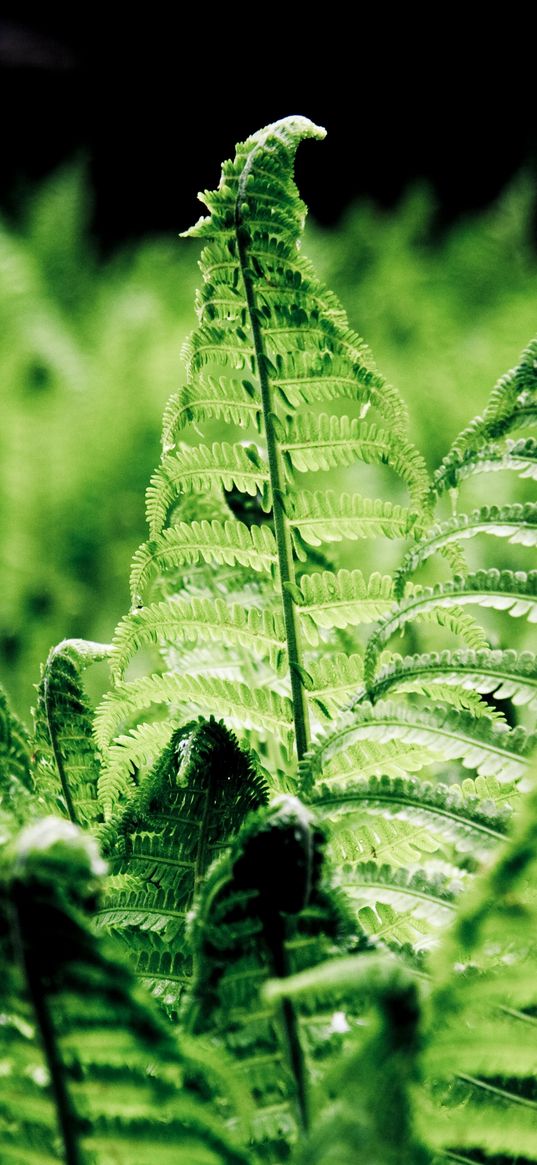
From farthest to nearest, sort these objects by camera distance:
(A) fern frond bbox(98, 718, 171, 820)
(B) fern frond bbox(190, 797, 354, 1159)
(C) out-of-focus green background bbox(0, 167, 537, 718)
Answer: (C) out-of-focus green background bbox(0, 167, 537, 718)
(A) fern frond bbox(98, 718, 171, 820)
(B) fern frond bbox(190, 797, 354, 1159)

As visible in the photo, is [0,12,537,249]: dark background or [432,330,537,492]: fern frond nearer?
[432,330,537,492]: fern frond

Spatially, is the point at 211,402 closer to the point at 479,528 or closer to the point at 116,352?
the point at 479,528

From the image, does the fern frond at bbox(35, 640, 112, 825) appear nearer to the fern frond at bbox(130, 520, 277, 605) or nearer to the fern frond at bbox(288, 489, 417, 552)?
the fern frond at bbox(130, 520, 277, 605)

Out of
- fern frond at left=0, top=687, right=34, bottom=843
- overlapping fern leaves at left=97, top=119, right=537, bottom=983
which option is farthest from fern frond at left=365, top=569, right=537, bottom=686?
fern frond at left=0, top=687, right=34, bottom=843

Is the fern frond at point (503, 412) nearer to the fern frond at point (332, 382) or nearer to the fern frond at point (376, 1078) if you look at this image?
the fern frond at point (332, 382)

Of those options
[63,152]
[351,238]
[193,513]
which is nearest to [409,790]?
[193,513]

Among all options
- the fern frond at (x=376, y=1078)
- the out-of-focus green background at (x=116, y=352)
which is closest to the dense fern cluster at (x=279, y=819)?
the fern frond at (x=376, y=1078)
